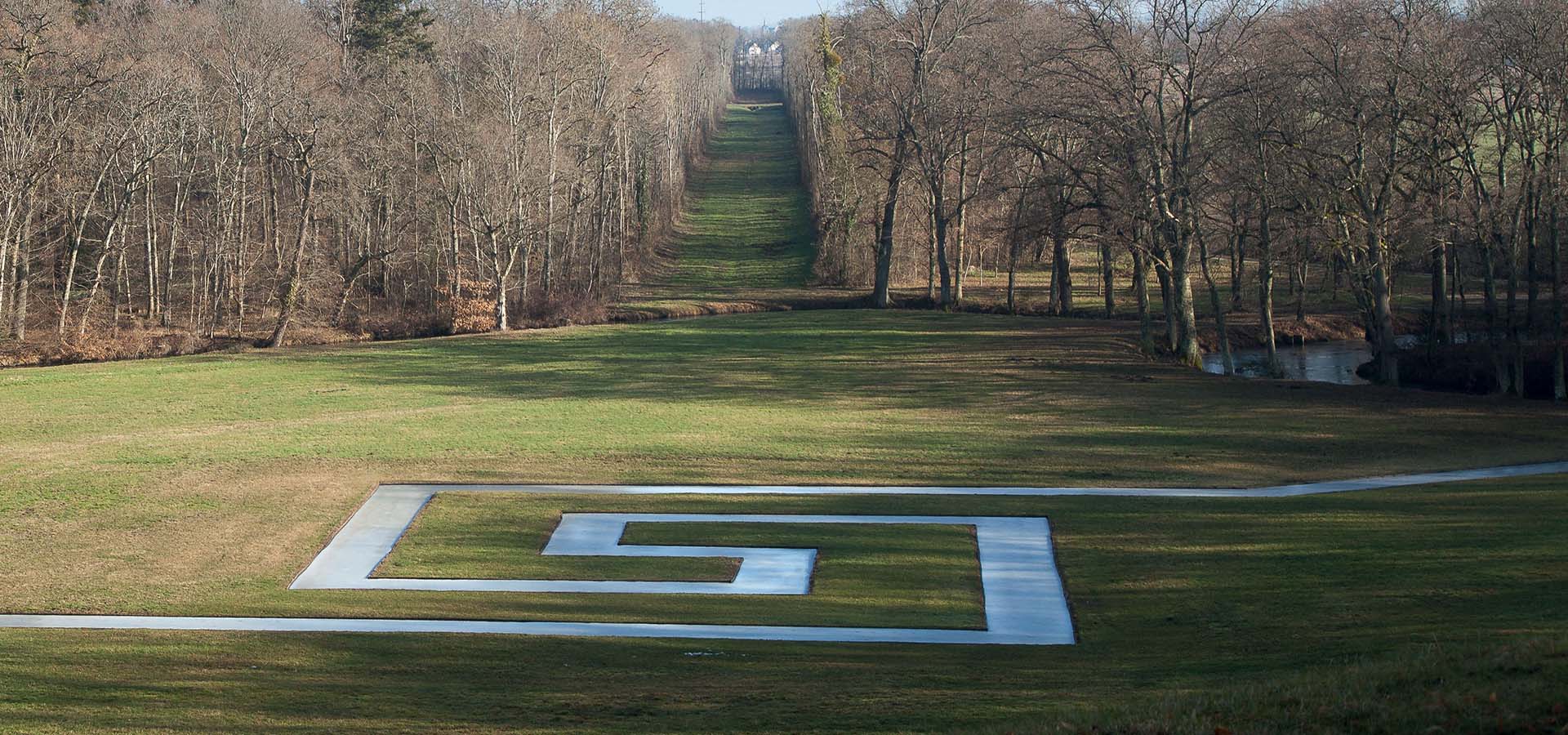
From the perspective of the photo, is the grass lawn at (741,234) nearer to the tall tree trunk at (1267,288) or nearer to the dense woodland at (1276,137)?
the dense woodland at (1276,137)

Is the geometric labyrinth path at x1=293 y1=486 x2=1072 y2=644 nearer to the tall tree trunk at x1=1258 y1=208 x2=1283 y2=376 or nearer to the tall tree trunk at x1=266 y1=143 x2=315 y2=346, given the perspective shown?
the tall tree trunk at x1=1258 y1=208 x2=1283 y2=376

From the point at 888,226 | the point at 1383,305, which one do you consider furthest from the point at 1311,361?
the point at 888,226

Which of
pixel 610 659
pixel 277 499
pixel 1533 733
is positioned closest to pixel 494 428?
pixel 277 499

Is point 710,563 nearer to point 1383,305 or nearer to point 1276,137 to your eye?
point 1383,305

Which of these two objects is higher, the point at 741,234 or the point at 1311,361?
the point at 741,234

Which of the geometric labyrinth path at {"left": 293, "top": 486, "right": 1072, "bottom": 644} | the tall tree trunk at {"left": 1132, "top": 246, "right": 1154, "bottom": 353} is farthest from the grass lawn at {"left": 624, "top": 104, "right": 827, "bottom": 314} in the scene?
the geometric labyrinth path at {"left": 293, "top": 486, "right": 1072, "bottom": 644}
